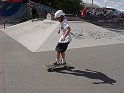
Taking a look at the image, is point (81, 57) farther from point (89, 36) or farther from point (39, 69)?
point (89, 36)

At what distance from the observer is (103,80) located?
25.1 feet

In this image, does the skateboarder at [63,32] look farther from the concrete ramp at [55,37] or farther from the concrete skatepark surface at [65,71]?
the concrete ramp at [55,37]

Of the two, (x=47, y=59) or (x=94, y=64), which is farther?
(x=47, y=59)

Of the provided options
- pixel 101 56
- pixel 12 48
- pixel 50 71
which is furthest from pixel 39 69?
pixel 12 48

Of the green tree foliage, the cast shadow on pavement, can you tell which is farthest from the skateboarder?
the green tree foliage

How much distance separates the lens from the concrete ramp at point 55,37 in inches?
515

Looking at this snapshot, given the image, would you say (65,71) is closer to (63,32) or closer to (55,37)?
(63,32)

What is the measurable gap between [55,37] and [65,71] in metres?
5.43

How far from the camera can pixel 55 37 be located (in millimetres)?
13828

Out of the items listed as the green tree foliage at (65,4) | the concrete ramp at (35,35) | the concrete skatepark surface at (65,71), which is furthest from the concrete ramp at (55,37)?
the green tree foliage at (65,4)

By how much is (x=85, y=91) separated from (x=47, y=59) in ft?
12.6

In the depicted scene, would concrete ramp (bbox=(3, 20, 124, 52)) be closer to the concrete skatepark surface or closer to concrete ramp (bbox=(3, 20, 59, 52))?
concrete ramp (bbox=(3, 20, 59, 52))

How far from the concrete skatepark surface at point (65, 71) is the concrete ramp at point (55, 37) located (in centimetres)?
35

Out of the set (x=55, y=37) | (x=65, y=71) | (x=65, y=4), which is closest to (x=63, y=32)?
(x=65, y=71)
